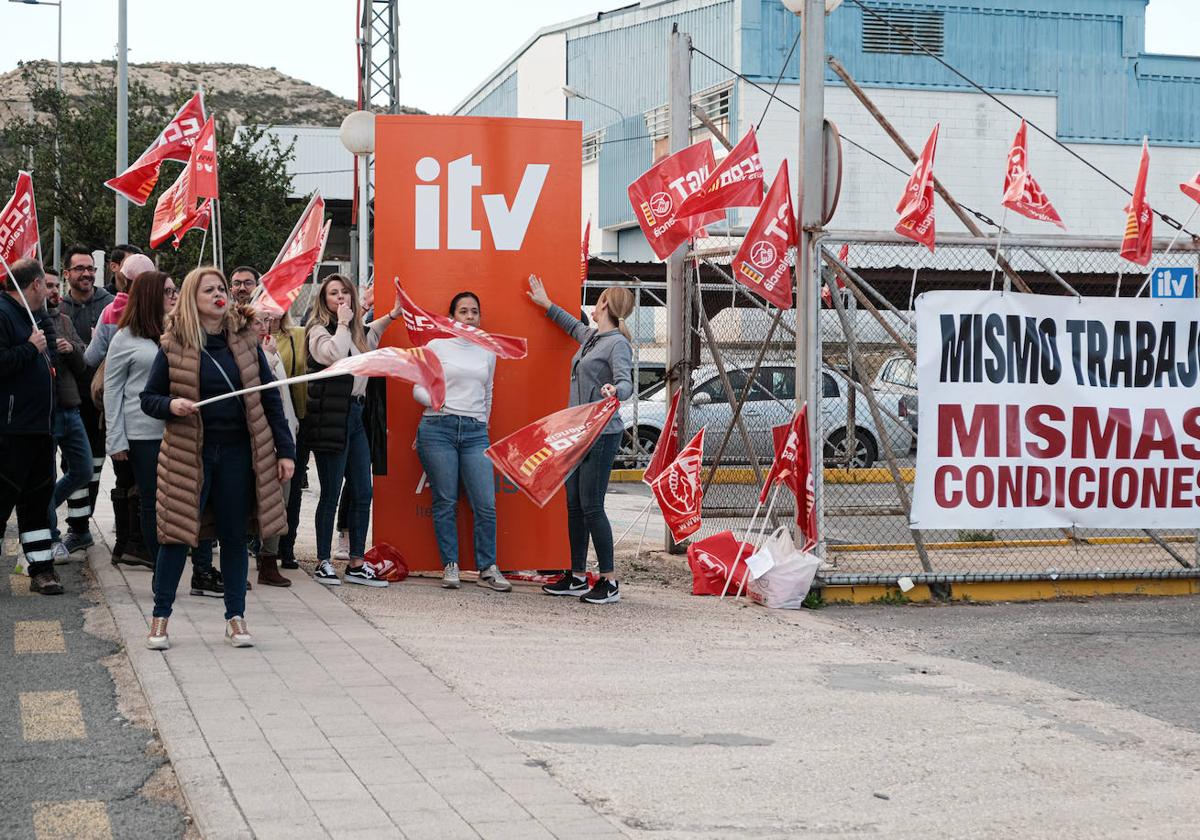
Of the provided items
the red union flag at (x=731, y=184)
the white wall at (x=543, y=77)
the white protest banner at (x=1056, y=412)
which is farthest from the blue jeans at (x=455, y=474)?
the white wall at (x=543, y=77)

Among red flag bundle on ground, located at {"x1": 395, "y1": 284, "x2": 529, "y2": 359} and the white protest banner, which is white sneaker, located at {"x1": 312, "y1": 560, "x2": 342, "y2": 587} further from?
the white protest banner

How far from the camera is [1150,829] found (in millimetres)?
4598

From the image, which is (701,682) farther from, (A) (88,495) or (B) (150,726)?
(A) (88,495)

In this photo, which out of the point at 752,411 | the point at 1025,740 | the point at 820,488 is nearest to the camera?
the point at 1025,740

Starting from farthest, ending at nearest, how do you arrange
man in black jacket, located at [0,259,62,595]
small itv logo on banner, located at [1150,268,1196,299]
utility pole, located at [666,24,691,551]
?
small itv logo on banner, located at [1150,268,1196,299] < utility pole, located at [666,24,691,551] < man in black jacket, located at [0,259,62,595]

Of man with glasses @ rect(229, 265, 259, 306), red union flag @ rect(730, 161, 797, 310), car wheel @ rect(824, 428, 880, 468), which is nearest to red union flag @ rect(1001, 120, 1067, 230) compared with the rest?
red union flag @ rect(730, 161, 797, 310)

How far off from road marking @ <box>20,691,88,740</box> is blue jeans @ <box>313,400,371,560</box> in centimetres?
312

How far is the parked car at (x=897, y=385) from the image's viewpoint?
1346 cm

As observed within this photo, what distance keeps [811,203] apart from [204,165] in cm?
504

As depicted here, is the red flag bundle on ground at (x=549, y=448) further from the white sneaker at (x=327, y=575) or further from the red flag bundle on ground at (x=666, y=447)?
the red flag bundle on ground at (x=666, y=447)

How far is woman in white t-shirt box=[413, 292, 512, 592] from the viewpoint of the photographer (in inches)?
355

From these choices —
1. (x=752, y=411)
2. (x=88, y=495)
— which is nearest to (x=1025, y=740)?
(x=88, y=495)

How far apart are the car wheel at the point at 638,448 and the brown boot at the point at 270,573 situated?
34.9ft

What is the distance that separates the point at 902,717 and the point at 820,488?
10.2 ft
